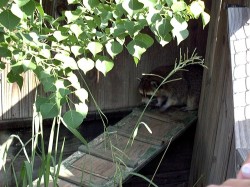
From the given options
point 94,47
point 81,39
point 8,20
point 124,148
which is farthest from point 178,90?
point 8,20

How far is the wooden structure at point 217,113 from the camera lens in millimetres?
3285

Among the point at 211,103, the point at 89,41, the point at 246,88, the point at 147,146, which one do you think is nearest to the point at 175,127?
the point at 147,146

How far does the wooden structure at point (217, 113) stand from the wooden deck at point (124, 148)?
1.10 ft

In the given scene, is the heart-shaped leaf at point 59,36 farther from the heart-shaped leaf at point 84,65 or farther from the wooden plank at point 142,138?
the wooden plank at point 142,138

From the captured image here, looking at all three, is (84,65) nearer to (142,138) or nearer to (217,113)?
(217,113)

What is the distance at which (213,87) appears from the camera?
3955 mm

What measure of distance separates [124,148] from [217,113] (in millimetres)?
955

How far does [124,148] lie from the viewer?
13.9 ft

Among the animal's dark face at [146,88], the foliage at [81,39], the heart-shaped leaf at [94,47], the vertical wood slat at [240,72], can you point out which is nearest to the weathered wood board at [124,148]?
the animal's dark face at [146,88]

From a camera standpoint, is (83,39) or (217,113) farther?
(217,113)

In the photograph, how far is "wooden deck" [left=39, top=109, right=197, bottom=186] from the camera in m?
3.86

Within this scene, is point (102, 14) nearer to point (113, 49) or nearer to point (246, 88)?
point (113, 49)

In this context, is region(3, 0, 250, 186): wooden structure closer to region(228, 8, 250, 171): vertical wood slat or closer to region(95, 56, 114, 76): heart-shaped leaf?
region(228, 8, 250, 171): vertical wood slat

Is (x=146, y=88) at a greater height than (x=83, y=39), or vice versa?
(x=83, y=39)
